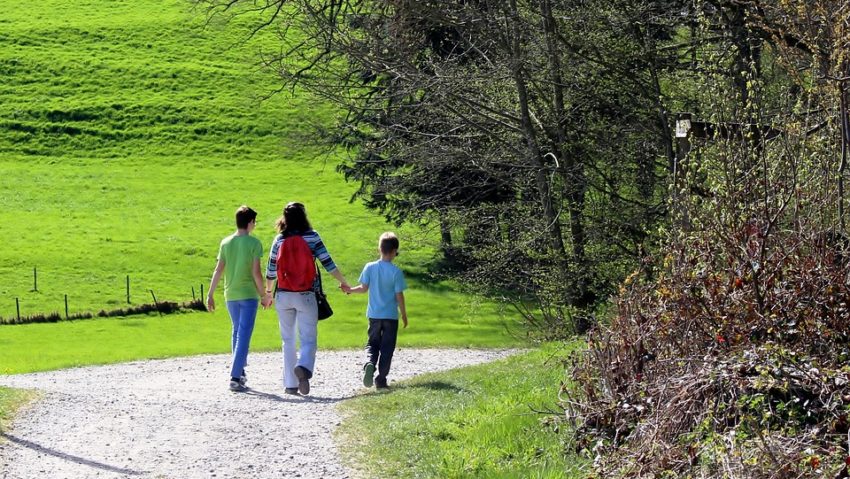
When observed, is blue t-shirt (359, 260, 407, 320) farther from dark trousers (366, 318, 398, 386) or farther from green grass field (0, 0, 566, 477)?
green grass field (0, 0, 566, 477)

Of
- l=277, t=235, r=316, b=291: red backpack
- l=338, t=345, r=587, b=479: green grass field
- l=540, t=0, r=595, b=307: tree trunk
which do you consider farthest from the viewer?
l=540, t=0, r=595, b=307: tree trunk

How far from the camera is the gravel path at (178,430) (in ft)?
29.4

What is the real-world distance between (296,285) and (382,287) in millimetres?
967

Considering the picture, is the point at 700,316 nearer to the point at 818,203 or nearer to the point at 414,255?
the point at 818,203

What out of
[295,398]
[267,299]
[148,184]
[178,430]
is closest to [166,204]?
[148,184]

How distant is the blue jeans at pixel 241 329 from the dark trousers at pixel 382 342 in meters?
1.42

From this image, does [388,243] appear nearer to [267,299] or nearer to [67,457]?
[267,299]

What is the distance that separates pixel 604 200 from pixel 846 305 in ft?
39.3

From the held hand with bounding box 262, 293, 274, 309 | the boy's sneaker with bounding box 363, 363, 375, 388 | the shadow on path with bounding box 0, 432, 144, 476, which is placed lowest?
the boy's sneaker with bounding box 363, 363, 375, 388

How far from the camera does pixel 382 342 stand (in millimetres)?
13781

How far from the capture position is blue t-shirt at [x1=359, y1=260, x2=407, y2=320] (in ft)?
44.6

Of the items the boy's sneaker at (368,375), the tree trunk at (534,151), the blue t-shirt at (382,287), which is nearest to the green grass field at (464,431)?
the boy's sneaker at (368,375)

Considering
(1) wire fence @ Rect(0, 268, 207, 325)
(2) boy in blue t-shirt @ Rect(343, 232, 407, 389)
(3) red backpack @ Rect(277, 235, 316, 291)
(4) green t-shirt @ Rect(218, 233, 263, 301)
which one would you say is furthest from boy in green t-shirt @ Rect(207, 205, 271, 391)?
(1) wire fence @ Rect(0, 268, 207, 325)

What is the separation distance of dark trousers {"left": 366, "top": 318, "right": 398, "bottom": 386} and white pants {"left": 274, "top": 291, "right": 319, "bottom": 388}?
2.14 ft
